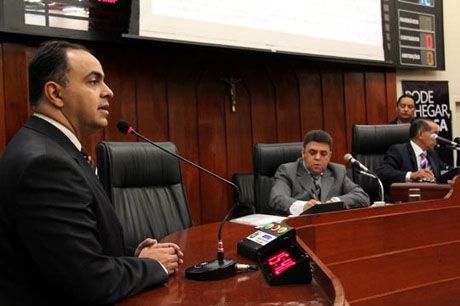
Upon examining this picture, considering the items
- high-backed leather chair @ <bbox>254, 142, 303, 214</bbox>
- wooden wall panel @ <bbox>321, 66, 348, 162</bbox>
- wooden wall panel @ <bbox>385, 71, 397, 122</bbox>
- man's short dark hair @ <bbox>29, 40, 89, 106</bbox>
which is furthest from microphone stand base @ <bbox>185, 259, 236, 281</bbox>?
wooden wall panel @ <bbox>385, 71, 397, 122</bbox>

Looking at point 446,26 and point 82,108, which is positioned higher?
point 446,26

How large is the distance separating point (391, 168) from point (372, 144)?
0.90ft

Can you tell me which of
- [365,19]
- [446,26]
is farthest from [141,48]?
[446,26]

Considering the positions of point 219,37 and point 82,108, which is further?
point 219,37

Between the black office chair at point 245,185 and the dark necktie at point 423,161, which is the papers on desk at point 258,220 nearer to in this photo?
the black office chair at point 245,185

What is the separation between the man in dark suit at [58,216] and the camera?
1042 millimetres

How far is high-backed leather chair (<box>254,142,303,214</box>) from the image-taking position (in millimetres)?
3238

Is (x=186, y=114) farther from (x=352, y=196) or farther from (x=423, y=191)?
(x=423, y=191)

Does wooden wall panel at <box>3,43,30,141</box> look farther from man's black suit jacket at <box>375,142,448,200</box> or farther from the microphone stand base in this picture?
man's black suit jacket at <box>375,142,448,200</box>

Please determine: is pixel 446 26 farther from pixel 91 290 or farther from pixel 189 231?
Result: pixel 91 290

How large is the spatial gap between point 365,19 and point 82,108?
Result: 3.53 metres

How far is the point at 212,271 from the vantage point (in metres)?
1.22

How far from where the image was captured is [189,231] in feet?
6.87

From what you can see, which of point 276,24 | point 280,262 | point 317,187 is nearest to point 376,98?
point 276,24
